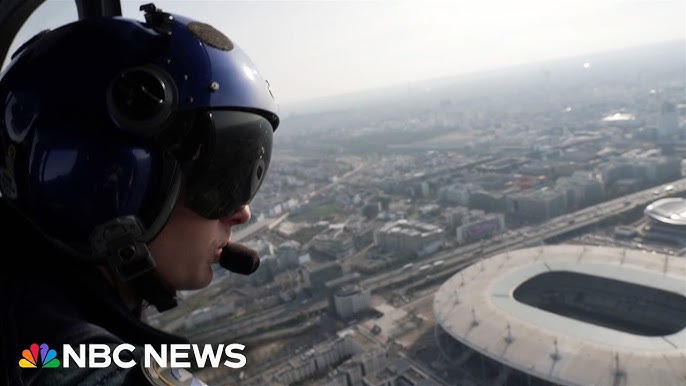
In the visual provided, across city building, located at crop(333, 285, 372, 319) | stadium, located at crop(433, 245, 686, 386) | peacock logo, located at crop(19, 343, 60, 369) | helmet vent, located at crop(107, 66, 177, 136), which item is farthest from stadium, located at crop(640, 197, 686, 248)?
peacock logo, located at crop(19, 343, 60, 369)

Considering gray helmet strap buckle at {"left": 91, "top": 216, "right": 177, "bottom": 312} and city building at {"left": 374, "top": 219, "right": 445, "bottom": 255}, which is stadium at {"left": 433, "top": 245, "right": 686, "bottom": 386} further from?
gray helmet strap buckle at {"left": 91, "top": 216, "right": 177, "bottom": 312}

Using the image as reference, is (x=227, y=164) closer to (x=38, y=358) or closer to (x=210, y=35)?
(x=210, y=35)

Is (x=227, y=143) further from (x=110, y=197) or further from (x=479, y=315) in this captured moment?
(x=479, y=315)

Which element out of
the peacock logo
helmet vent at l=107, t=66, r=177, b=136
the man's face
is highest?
helmet vent at l=107, t=66, r=177, b=136

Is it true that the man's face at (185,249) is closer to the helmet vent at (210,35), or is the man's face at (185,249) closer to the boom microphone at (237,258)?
the boom microphone at (237,258)

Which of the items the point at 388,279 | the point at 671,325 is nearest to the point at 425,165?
the point at 388,279

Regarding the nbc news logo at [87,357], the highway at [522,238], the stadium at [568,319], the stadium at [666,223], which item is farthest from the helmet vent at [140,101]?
the stadium at [666,223]
